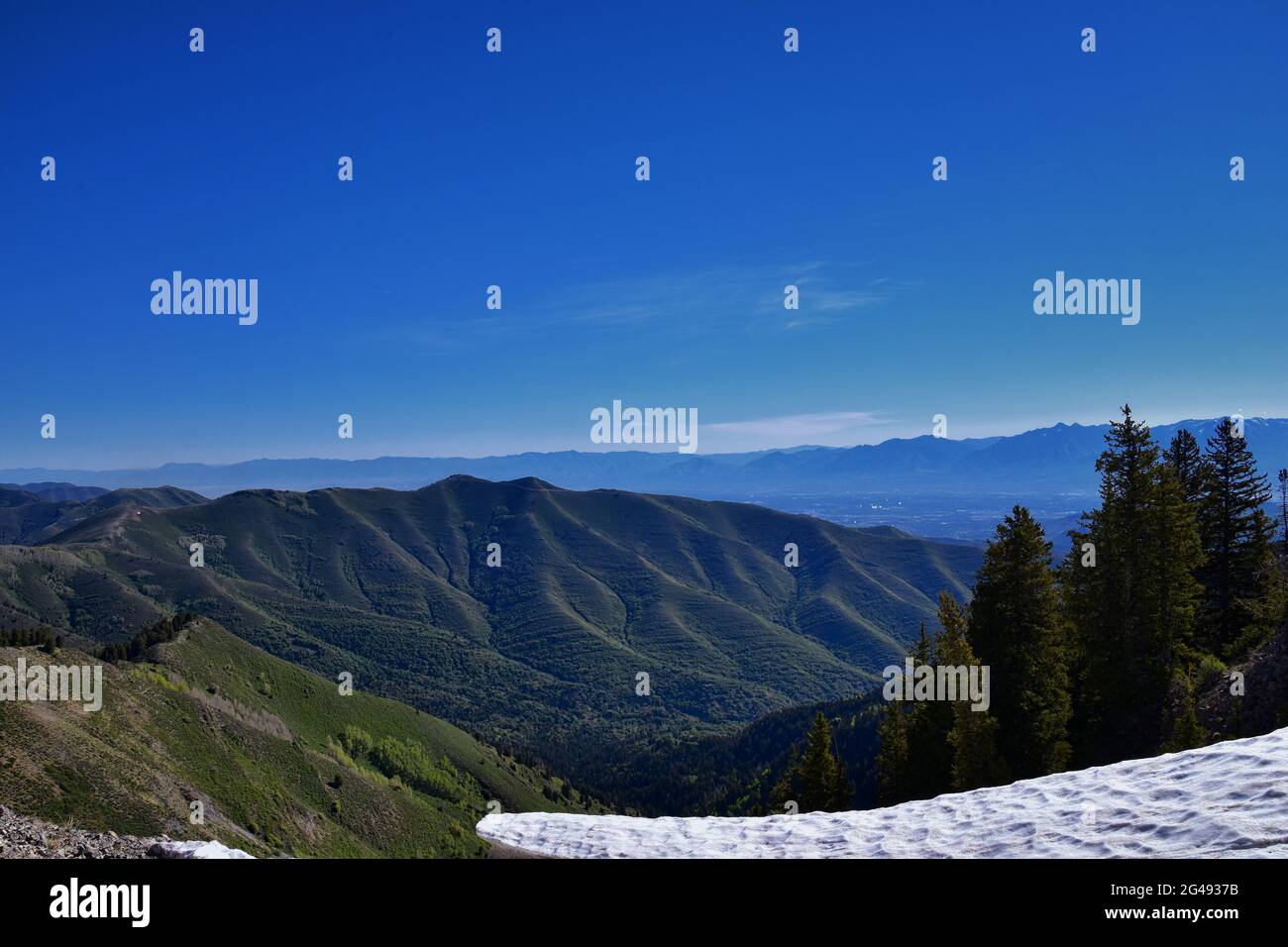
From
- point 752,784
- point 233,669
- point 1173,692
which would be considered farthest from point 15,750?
point 752,784

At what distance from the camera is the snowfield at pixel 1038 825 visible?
351 inches

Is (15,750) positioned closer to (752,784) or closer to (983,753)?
(983,753)

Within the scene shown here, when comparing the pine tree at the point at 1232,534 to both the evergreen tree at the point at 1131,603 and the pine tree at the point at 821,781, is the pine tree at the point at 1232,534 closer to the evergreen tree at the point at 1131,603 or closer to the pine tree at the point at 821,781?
the evergreen tree at the point at 1131,603

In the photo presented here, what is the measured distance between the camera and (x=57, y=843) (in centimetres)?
1027

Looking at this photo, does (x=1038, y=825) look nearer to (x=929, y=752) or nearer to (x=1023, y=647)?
(x=1023, y=647)

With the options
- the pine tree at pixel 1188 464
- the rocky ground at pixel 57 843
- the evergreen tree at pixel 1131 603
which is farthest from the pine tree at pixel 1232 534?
the rocky ground at pixel 57 843

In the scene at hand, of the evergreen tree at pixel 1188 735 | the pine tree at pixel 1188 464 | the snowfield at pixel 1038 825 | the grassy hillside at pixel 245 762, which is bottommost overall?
the grassy hillside at pixel 245 762

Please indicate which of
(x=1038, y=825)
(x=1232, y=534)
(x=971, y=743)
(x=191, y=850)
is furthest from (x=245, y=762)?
(x=1232, y=534)

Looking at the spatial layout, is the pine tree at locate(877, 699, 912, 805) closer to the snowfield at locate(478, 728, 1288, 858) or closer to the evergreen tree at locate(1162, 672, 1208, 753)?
the evergreen tree at locate(1162, 672, 1208, 753)

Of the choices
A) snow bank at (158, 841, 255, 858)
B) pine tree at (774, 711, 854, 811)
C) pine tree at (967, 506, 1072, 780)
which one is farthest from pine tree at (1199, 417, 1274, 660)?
snow bank at (158, 841, 255, 858)

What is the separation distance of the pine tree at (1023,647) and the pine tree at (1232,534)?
491 inches
